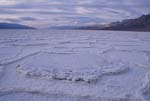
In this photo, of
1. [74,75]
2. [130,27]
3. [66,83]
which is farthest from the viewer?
[130,27]

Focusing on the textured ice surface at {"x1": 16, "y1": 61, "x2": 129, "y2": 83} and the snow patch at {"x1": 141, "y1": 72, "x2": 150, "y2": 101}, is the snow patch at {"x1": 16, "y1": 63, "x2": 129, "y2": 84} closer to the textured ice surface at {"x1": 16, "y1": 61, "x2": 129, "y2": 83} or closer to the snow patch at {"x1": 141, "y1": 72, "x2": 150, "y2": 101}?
the textured ice surface at {"x1": 16, "y1": 61, "x2": 129, "y2": 83}

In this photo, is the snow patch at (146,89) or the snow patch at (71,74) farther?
the snow patch at (71,74)

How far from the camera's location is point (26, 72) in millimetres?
2535

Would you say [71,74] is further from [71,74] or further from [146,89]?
[146,89]

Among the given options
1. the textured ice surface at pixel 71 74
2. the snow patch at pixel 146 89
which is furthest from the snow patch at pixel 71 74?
the snow patch at pixel 146 89

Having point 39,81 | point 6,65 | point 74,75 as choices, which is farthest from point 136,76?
point 6,65

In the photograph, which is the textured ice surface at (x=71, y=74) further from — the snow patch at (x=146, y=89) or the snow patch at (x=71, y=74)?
the snow patch at (x=146, y=89)

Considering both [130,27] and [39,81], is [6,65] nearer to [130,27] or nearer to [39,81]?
[39,81]

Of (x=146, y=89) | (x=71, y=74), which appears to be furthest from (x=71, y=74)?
(x=146, y=89)

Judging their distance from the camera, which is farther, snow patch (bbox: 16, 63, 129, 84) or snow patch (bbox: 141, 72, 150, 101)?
snow patch (bbox: 16, 63, 129, 84)

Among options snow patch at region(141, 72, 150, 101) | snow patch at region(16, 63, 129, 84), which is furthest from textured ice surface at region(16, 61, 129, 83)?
snow patch at region(141, 72, 150, 101)

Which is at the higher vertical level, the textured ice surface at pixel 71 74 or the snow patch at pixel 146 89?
the textured ice surface at pixel 71 74

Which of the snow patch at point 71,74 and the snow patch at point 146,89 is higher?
the snow patch at point 71,74

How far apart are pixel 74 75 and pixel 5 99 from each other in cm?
79
